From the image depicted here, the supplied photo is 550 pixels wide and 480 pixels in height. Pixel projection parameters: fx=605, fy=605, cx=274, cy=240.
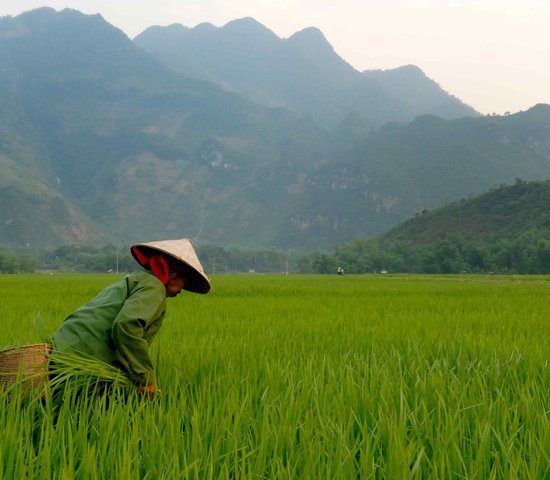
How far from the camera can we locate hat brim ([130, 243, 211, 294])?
2533 millimetres

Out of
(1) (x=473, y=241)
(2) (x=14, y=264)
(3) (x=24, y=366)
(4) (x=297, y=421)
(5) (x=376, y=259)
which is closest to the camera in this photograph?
(4) (x=297, y=421)

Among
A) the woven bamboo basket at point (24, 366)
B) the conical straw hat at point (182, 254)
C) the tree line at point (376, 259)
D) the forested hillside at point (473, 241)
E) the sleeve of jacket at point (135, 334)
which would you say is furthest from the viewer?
the forested hillside at point (473, 241)

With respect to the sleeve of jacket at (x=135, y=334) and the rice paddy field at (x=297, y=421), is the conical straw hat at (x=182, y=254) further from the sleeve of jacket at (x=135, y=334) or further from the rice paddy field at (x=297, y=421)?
the rice paddy field at (x=297, y=421)

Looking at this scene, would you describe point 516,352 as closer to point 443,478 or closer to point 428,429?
point 428,429

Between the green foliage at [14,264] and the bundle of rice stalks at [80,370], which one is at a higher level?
the bundle of rice stalks at [80,370]

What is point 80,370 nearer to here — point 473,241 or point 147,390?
point 147,390

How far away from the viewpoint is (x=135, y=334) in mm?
2297

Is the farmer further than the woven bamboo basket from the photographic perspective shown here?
Yes

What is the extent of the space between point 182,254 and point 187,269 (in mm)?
162

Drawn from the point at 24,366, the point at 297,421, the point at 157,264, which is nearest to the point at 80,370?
the point at 24,366

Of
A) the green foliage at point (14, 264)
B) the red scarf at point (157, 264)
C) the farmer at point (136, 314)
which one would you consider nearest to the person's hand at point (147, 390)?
the farmer at point (136, 314)

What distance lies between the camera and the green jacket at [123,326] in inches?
89.9

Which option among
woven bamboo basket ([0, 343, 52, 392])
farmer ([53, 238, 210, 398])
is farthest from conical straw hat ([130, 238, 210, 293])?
woven bamboo basket ([0, 343, 52, 392])

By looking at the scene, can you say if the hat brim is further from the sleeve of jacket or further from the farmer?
the sleeve of jacket
